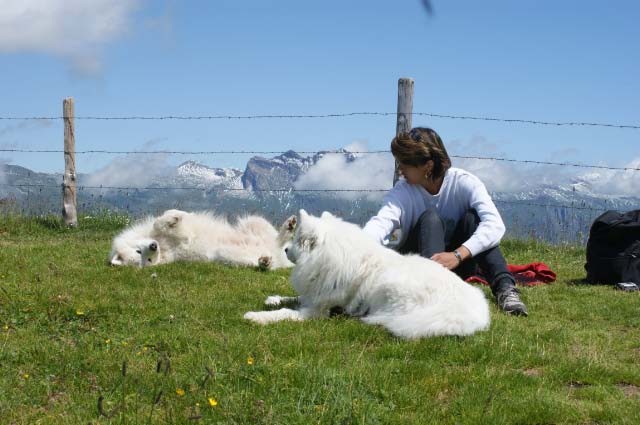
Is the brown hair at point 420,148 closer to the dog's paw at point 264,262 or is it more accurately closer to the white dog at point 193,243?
the white dog at point 193,243

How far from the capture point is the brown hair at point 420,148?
6562 millimetres

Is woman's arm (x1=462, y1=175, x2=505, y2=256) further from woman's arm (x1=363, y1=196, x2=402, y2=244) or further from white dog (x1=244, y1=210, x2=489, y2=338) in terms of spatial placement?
white dog (x1=244, y1=210, x2=489, y2=338)

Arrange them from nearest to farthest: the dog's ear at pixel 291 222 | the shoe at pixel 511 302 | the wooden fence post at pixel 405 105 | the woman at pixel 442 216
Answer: the shoe at pixel 511 302
the woman at pixel 442 216
the dog's ear at pixel 291 222
the wooden fence post at pixel 405 105

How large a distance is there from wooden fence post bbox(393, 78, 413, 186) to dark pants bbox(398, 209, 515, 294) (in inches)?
196

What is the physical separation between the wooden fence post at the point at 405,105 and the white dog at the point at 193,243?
3.46 metres

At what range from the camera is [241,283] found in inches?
303

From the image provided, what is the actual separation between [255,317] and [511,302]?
239 cm

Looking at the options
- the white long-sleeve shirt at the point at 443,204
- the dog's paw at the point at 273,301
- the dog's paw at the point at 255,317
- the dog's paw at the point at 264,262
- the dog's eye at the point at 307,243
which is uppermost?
the white long-sleeve shirt at the point at 443,204

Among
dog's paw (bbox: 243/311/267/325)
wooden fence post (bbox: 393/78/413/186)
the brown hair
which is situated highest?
wooden fence post (bbox: 393/78/413/186)

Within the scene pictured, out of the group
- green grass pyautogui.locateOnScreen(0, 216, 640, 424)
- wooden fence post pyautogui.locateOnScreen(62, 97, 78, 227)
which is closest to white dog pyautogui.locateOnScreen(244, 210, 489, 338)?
green grass pyautogui.locateOnScreen(0, 216, 640, 424)

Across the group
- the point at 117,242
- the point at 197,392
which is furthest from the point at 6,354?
the point at 117,242

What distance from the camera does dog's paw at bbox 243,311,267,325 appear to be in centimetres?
571

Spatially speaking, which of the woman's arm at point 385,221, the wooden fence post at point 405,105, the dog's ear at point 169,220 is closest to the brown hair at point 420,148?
the woman's arm at point 385,221

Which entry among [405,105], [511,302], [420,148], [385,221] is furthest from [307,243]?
[405,105]
